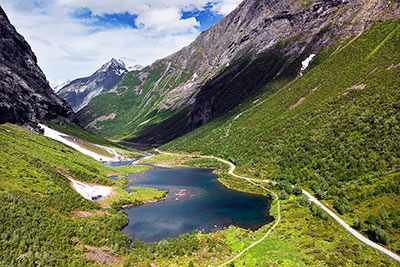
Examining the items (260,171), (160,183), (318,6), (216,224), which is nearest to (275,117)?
(260,171)

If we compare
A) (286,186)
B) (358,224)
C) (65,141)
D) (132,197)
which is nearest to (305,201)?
(286,186)

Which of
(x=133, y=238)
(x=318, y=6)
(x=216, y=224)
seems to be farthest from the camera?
(x=318, y=6)

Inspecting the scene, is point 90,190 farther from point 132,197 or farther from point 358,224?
point 358,224

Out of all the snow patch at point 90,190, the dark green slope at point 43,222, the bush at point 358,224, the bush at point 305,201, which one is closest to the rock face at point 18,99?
the snow patch at point 90,190

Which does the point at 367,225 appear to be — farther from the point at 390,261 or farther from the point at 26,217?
the point at 26,217

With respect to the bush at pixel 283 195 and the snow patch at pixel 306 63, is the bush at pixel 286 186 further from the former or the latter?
the snow patch at pixel 306 63

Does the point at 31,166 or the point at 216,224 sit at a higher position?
the point at 31,166
